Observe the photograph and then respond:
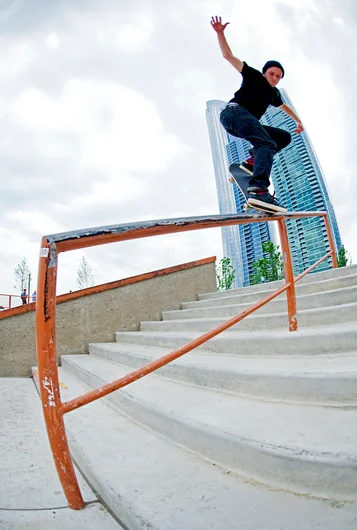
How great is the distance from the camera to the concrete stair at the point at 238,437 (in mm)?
813

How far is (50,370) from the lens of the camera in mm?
879

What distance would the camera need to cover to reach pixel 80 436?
1401 mm

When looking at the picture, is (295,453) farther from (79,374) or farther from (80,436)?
(79,374)

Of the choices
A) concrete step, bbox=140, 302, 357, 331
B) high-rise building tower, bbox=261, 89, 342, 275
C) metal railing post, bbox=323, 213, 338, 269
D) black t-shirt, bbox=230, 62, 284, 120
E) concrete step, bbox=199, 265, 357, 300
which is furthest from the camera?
high-rise building tower, bbox=261, 89, 342, 275

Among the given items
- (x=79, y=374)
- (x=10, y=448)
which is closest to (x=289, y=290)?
(x=10, y=448)

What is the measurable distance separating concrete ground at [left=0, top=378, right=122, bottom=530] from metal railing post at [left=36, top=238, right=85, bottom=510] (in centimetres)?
8

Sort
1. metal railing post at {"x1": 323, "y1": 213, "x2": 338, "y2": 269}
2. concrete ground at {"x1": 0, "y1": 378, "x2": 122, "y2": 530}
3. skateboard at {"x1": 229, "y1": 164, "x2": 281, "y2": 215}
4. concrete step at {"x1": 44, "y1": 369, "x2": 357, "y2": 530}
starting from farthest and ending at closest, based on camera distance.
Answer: metal railing post at {"x1": 323, "y1": 213, "x2": 338, "y2": 269} < skateboard at {"x1": 229, "y1": 164, "x2": 281, "y2": 215} < concrete ground at {"x1": 0, "y1": 378, "x2": 122, "y2": 530} < concrete step at {"x1": 44, "y1": 369, "x2": 357, "y2": 530}

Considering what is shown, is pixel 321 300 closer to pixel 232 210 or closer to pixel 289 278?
pixel 289 278

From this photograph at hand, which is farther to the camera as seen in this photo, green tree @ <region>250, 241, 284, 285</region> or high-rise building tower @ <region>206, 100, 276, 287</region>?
high-rise building tower @ <region>206, 100, 276, 287</region>

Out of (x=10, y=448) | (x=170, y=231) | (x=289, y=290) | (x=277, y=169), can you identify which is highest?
Result: (x=277, y=169)

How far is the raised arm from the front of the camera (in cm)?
209

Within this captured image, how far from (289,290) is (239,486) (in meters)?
1.33

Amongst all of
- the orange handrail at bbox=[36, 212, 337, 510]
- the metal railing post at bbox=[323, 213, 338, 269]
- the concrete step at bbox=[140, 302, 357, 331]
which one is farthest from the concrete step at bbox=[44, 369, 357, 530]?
the metal railing post at bbox=[323, 213, 338, 269]

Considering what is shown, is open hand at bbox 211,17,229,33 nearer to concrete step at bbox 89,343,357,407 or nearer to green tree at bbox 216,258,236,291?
concrete step at bbox 89,343,357,407
